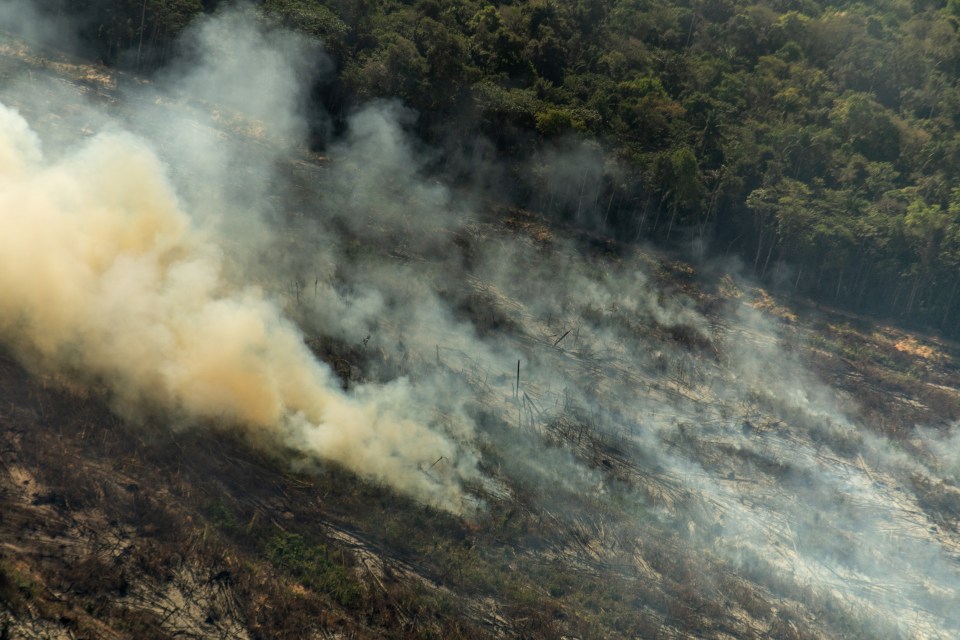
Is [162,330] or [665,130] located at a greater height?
[665,130]

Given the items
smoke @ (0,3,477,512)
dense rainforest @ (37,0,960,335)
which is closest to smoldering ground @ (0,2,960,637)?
smoke @ (0,3,477,512)

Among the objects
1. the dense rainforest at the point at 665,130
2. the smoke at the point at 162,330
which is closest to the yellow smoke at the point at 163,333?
the smoke at the point at 162,330

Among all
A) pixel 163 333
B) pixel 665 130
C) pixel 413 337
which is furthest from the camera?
pixel 665 130

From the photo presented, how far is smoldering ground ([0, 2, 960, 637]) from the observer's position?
951 inches

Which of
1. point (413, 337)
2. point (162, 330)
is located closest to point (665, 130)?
point (413, 337)

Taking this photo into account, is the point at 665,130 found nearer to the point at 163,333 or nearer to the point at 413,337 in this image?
the point at 413,337

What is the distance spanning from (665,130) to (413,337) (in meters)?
20.8

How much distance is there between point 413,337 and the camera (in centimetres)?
2978

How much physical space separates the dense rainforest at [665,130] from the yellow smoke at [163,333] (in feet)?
47.0

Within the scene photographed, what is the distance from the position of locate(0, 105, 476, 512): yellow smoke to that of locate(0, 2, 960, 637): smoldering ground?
75 mm

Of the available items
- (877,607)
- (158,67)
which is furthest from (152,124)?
(877,607)

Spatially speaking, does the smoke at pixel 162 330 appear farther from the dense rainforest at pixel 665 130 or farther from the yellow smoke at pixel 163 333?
the dense rainforest at pixel 665 130

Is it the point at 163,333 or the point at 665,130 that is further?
the point at 665,130

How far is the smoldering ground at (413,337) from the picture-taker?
24156 millimetres
